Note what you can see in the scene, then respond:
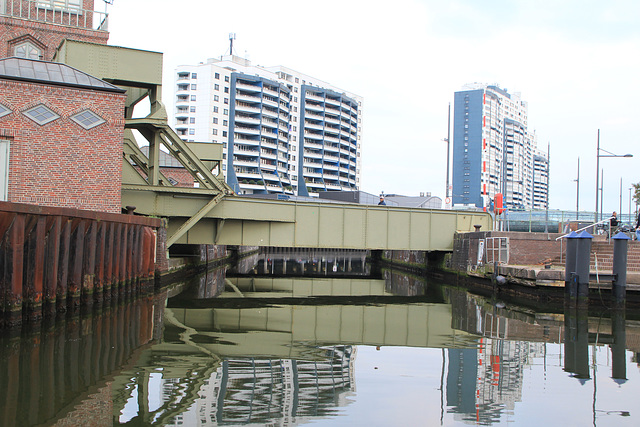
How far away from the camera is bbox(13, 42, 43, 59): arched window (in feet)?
106

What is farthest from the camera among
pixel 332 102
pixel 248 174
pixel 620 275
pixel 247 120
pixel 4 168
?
pixel 332 102

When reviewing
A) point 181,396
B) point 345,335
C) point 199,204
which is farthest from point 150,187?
point 181,396

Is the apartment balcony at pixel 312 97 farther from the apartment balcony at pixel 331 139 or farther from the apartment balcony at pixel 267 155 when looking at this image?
the apartment balcony at pixel 267 155

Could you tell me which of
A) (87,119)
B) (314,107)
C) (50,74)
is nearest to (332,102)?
(314,107)

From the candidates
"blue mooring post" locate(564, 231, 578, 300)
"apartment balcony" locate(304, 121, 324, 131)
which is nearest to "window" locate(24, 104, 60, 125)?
"blue mooring post" locate(564, 231, 578, 300)

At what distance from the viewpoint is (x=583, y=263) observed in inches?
787

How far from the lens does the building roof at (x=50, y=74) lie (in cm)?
2044

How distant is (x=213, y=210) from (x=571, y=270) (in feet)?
48.6

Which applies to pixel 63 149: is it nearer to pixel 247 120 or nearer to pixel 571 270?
pixel 571 270

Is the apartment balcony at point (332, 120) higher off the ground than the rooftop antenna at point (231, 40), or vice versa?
the rooftop antenna at point (231, 40)

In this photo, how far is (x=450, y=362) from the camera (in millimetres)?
11500

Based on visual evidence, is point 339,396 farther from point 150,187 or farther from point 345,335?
point 150,187

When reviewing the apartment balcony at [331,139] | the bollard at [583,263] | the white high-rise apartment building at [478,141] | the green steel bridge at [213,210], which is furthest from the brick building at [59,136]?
the white high-rise apartment building at [478,141]

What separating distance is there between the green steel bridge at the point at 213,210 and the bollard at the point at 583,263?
13.3 metres
